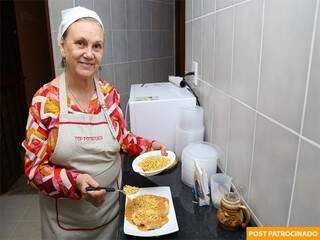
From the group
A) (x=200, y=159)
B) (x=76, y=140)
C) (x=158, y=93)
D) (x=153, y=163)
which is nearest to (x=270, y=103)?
(x=200, y=159)

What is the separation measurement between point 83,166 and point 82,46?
0.46 m

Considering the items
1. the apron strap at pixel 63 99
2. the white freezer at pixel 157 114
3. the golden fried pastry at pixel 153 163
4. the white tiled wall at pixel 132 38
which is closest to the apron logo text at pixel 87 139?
the apron strap at pixel 63 99

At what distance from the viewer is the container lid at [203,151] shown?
3.55ft

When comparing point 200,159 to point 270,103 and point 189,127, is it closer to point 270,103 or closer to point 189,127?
point 189,127

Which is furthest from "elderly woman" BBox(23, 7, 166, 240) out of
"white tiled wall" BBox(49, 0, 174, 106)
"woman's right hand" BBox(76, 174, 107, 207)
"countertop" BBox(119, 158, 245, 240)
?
"white tiled wall" BBox(49, 0, 174, 106)

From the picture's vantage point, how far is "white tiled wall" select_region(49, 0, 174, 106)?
89.1 inches

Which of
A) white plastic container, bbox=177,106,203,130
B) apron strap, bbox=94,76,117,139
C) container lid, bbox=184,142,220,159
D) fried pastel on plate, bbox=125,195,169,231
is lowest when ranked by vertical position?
fried pastel on plate, bbox=125,195,169,231

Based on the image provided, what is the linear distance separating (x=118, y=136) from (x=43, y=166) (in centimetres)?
32

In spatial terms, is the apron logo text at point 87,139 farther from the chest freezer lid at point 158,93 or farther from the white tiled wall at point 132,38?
the white tiled wall at point 132,38

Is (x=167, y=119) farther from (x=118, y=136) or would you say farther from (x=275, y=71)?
(x=275, y=71)

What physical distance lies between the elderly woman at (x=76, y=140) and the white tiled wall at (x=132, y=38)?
1.26m

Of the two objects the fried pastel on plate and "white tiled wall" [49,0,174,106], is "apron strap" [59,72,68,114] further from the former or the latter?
"white tiled wall" [49,0,174,106]

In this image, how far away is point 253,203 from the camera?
2.75 ft

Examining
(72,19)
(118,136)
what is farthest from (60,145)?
(72,19)
